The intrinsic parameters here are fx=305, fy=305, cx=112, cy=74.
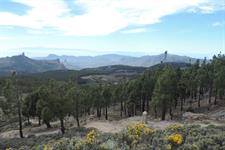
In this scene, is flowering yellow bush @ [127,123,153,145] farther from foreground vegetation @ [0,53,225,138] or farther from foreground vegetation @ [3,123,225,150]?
foreground vegetation @ [0,53,225,138]

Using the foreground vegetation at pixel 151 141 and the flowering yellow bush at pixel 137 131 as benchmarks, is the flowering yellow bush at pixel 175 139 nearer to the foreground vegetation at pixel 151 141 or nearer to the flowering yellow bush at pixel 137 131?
the foreground vegetation at pixel 151 141

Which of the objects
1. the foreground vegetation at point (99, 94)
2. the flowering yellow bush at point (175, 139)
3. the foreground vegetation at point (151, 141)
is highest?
the flowering yellow bush at point (175, 139)

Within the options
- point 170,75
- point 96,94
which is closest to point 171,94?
point 170,75

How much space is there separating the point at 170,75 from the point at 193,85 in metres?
12.4

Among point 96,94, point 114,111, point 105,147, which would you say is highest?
point 105,147

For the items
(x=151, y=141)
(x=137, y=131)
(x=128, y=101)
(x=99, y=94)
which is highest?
(x=137, y=131)

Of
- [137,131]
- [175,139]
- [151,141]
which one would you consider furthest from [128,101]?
[175,139]

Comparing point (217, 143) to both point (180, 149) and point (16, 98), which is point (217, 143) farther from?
point (16, 98)

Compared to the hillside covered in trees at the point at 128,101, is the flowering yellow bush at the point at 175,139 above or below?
above

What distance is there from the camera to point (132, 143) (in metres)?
10.8

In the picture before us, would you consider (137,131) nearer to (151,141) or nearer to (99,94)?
(151,141)

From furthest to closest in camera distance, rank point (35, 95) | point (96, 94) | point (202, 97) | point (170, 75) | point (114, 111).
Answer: point (114, 111) → point (202, 97) → point (96, 94) → point (35, 95) → point (170, 75)

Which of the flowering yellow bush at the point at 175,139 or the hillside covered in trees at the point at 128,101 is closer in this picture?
the flowering yellow bush at the point at 175,139

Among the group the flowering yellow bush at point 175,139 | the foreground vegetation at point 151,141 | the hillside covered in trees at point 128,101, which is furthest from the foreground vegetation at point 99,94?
the flowering yellow bush at point 175,139
